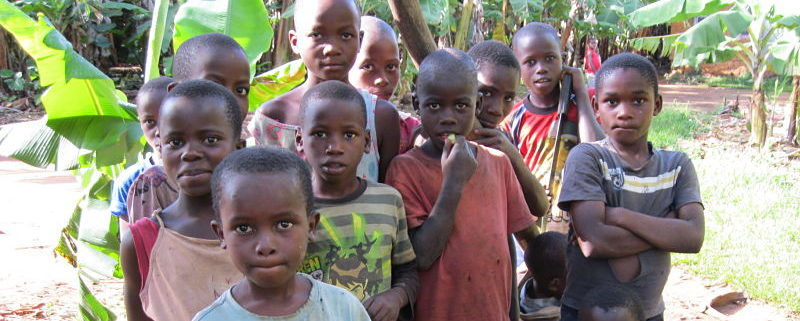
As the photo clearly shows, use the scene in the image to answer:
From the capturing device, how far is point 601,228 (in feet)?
→ 7.47

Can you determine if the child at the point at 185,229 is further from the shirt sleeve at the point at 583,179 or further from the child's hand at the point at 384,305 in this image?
the shirt sleeve at the point at 583,179

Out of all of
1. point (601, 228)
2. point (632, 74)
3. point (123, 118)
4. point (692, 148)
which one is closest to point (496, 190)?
point (601, 228)

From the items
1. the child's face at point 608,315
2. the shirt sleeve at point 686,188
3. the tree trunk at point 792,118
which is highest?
the shirt sleeve at point 686,188

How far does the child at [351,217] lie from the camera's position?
2.00m

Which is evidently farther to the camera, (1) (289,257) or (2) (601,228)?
(2) (601,228)

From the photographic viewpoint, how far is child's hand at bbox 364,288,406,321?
1956 millimetres

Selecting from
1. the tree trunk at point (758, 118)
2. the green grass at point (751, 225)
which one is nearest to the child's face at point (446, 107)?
the green grass at point (751, 225)

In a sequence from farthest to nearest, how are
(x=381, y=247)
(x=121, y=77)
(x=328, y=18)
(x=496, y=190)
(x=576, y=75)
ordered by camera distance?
(x=121, y=77)
(x=576, y=75)
(x=328, y=18)
(x=496, y=190)
(x=381, y=247)

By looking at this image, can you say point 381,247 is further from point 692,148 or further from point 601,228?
point 692,148

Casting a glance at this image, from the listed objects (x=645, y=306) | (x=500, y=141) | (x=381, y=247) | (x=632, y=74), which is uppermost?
(x=632, y=74)

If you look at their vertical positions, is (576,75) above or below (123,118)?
above

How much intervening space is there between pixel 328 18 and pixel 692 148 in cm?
734

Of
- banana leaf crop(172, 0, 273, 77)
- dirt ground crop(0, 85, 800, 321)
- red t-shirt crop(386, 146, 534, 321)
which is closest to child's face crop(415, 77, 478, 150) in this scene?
red t-shirt crop(386, 146, 534, 321)

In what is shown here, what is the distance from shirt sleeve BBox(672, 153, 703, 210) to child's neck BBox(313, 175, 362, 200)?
41.1 inches
